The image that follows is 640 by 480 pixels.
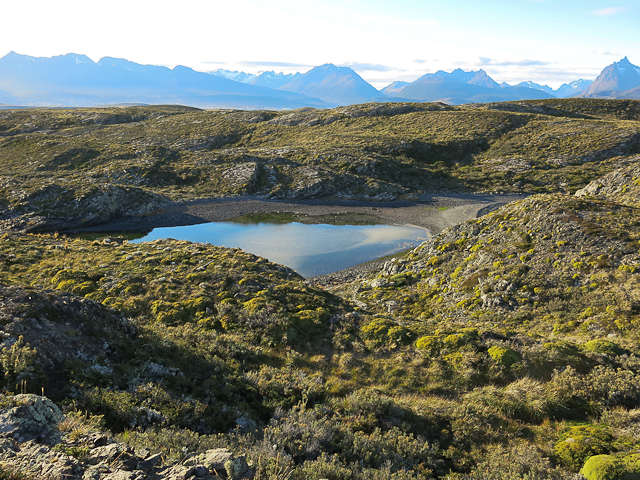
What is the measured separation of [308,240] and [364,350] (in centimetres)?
3373

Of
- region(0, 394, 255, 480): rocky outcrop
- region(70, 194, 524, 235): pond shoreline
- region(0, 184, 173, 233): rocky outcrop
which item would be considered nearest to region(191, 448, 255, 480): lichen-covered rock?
region(0, 394, 255, 480): rocky outcrop

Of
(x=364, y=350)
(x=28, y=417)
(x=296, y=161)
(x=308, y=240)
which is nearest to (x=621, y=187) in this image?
(x=308, y=240)

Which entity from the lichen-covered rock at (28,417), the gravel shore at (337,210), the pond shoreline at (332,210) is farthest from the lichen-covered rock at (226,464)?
the pond shoreline at (332,210)

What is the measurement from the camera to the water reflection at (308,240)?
4122 centimetres

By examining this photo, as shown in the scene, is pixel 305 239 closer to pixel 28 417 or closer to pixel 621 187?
pixel 621 187

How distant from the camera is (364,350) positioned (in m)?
14.5

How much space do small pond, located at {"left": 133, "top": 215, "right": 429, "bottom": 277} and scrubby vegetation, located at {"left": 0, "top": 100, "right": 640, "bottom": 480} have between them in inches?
477

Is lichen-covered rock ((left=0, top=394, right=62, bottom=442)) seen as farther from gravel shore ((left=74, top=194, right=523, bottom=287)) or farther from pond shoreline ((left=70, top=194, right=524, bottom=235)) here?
pond shoreline ((left=70, top=194, right=524, bottom=235))

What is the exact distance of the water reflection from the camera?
4122 centimetres

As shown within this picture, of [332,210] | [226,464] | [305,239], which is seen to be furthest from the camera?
[332,210]

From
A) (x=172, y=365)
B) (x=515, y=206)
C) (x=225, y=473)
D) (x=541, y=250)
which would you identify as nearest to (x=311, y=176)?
(x=515, y=206)

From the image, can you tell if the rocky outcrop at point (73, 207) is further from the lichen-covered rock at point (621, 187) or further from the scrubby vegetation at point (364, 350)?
the lichen-covered rock at point (621, 187)

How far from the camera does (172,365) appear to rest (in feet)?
35.7

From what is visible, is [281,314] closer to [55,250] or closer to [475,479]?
[475,479]
